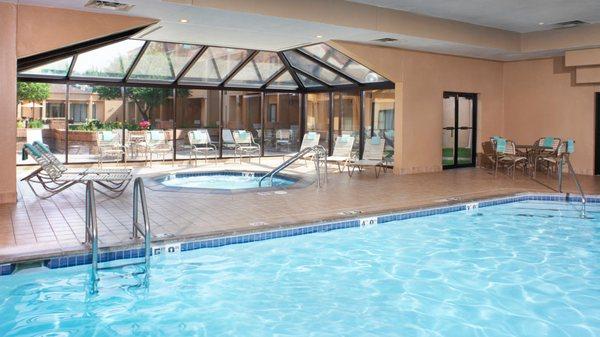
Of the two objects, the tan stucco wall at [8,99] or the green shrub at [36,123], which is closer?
the tan stucco wall at [8,99]

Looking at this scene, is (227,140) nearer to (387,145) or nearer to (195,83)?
(195,83)

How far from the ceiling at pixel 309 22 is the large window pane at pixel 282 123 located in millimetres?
4312

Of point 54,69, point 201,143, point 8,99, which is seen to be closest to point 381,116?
point 201,143

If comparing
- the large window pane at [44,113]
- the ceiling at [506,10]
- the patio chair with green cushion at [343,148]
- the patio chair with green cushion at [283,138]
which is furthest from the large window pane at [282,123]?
the ceiling at [506,10]

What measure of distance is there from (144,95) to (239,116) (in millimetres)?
2972

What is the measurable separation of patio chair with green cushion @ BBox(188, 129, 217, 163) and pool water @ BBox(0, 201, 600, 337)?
8652 millimetres

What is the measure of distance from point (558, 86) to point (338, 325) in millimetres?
11631

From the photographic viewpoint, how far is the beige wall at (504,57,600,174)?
12961mm

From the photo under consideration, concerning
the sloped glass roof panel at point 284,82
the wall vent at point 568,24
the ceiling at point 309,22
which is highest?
the wall vent at point 568,24

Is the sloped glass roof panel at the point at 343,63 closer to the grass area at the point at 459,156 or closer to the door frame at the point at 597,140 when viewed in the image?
the grass area at the point at 459,156

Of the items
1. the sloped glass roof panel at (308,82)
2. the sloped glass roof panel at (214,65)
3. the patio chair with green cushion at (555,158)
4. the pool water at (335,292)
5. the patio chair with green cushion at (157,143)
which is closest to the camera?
the pool water at (335,292)

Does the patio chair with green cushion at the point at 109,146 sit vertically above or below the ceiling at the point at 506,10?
below

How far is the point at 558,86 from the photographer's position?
13336mm

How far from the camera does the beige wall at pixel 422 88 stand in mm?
12016
